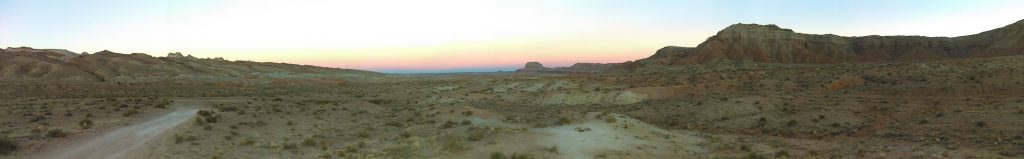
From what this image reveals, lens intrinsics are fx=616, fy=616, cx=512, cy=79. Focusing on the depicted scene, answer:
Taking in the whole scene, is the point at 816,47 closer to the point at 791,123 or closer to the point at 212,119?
the point at 791,123

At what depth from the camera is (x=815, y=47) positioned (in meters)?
109

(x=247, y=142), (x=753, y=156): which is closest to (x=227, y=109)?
(x=247, y=142)

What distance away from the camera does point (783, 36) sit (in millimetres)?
112125

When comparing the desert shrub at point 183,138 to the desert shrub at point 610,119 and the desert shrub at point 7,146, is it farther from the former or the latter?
the desert shrub at point 610,119

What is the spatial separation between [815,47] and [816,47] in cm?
17

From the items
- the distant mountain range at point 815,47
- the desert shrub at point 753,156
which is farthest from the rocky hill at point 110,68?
the desert shrub at point 753,156

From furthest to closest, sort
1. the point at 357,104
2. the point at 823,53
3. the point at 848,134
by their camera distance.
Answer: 1. the point at 823,53
2. the point at 357,104
3. the point at 848,134

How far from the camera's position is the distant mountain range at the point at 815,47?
97312mm

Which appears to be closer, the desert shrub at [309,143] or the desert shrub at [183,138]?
the desert shrub at [183,138]

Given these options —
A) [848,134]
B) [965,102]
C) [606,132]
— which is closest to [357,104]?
[606,132]

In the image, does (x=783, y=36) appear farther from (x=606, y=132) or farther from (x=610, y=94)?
(x=606, y=132)

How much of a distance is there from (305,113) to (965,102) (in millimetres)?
30687

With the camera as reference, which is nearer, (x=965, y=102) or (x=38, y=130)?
(x=38, y=130)

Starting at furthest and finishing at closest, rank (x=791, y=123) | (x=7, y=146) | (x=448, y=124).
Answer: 1. (x=448, y=124)
2. (x=791, y=123)
3. (x=7, y=146)
